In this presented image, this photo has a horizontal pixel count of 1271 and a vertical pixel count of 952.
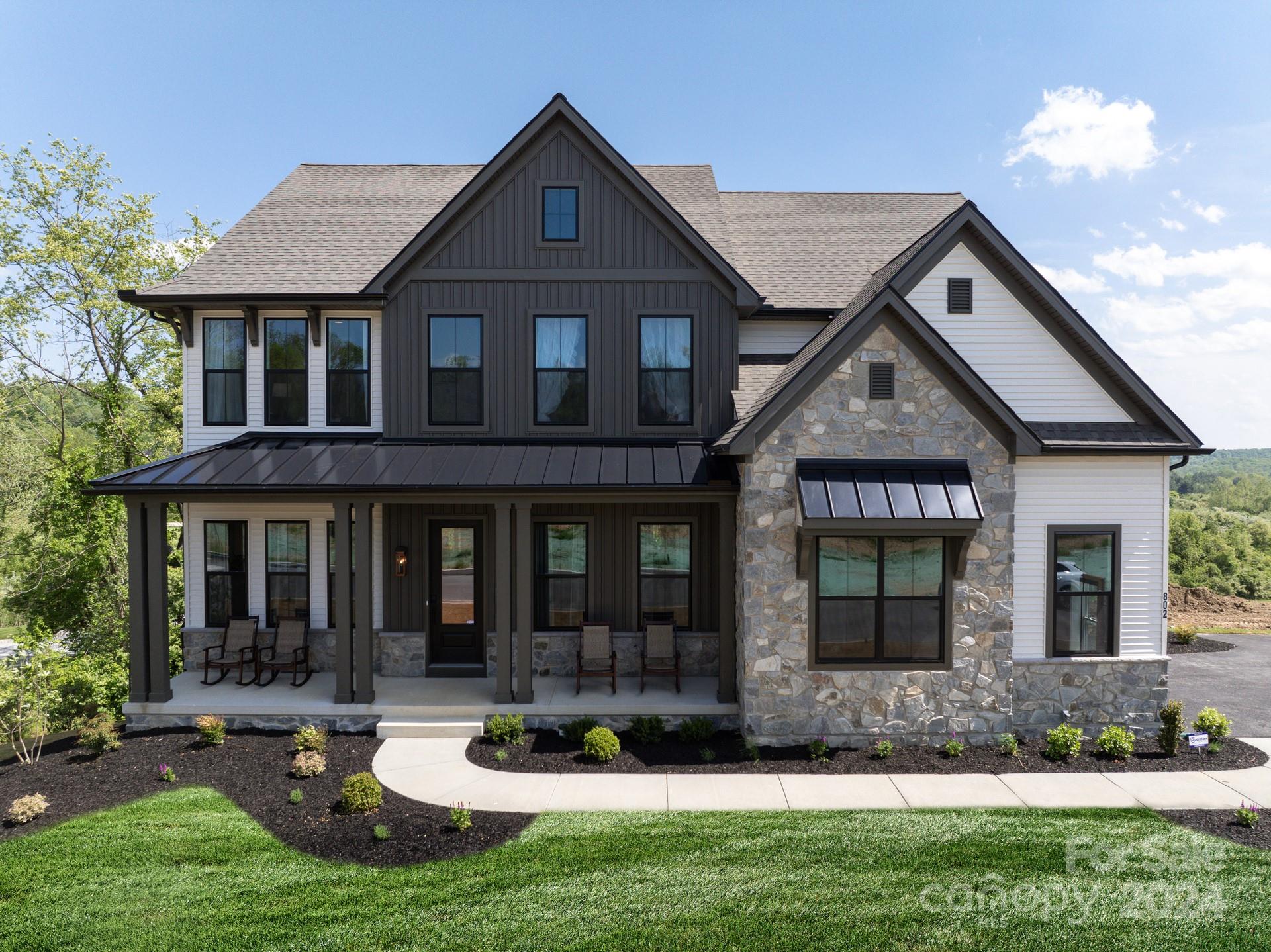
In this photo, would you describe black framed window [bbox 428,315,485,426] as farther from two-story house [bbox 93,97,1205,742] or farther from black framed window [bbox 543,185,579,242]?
black framed window [bbox 543,185,579,242]

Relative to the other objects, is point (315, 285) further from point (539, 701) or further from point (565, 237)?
point (539, 701)

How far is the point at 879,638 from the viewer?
9516mm

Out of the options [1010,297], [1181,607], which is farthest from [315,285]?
[1181,607]

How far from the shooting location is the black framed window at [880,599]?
9.51 m

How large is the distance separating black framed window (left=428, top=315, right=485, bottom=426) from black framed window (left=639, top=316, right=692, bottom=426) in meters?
2.91

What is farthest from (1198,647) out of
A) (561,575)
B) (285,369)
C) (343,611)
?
(285,369)

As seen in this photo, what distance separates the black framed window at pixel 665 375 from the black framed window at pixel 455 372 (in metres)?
2.91

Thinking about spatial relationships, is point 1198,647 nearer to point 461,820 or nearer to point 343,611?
point 461,820

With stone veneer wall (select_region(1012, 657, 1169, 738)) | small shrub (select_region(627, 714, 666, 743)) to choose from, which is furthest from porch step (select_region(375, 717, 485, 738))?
stone veneer wall (select_region(1012, 657, 1169, 738))

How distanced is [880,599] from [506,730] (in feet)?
18.6

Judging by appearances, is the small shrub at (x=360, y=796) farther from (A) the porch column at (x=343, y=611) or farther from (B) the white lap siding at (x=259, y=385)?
(B) the white lap siding at (x=259, y=385)

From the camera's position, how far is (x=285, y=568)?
1233 centimetres

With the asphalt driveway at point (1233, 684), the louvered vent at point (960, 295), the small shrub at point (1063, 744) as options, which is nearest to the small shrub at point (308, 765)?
the small shrub at point (1063, 744)

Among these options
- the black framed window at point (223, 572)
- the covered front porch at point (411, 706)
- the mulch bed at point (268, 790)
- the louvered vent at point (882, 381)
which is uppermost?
the louvered vent at point (882, 381)
